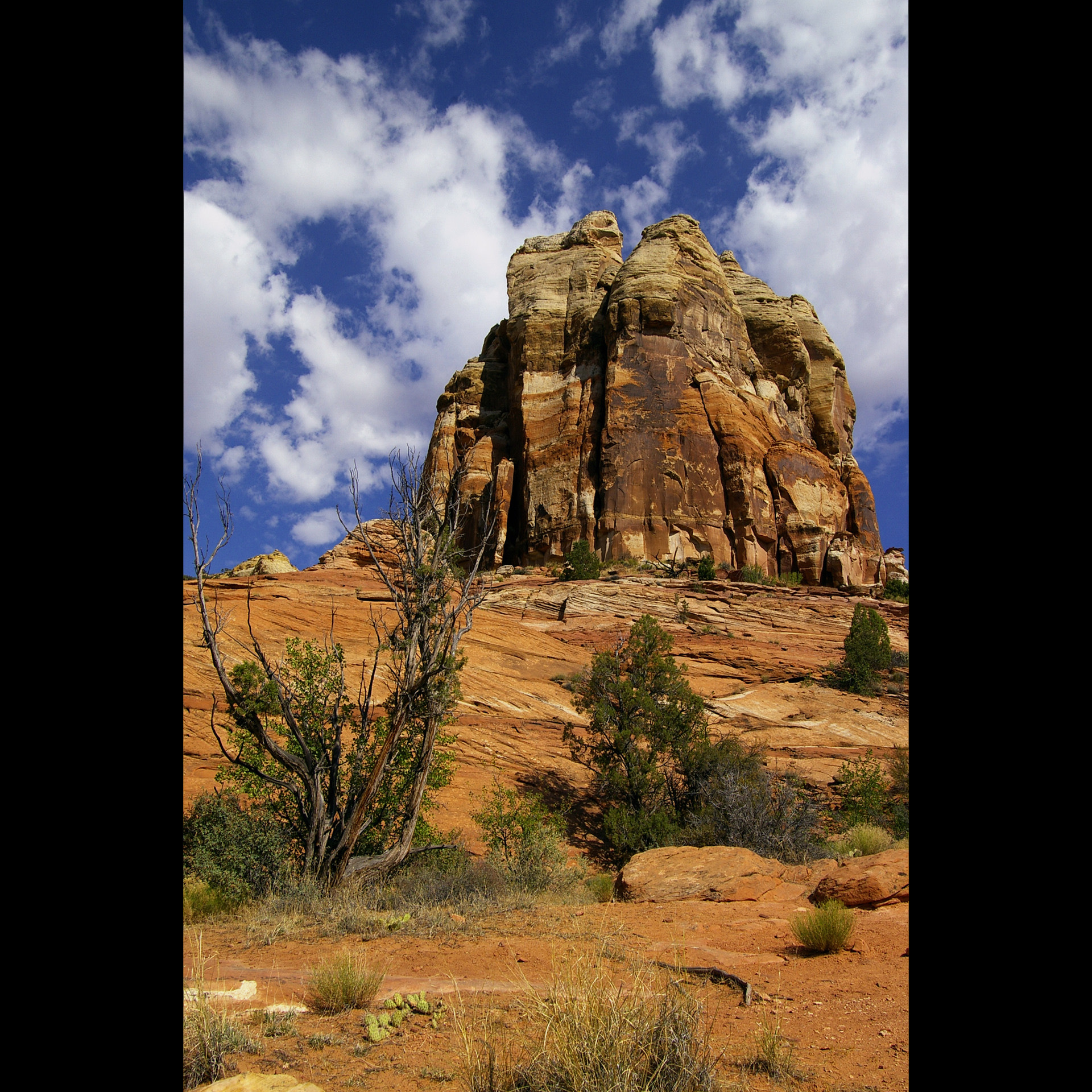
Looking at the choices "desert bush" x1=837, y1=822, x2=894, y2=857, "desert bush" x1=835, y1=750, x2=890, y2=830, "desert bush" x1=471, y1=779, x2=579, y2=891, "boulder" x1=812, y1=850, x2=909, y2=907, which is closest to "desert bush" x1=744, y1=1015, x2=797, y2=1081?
"boulder" x1=812, y1=850, x2=909, y2=907

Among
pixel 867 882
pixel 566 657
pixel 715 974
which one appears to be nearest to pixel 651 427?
pixel 566 657

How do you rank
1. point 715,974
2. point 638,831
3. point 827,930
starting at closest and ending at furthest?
point 715,974, point 827,930, point 638,831

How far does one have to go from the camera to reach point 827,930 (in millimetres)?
6254

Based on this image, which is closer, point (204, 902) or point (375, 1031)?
point (375, 1031)

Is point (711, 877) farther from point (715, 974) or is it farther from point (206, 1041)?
point (206, 1041)

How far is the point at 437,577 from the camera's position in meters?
9.03

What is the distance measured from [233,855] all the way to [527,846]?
3775 millimetres

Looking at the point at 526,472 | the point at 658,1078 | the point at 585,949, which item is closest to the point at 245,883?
the point at 585,949

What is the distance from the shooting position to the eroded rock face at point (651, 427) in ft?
124

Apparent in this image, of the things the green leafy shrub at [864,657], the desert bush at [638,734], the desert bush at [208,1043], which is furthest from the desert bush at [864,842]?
the desert bush at [208,1043]

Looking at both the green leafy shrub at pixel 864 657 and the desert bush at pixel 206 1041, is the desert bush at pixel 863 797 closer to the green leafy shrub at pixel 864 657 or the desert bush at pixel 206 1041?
the green leafy shrub at pixel 864 657
